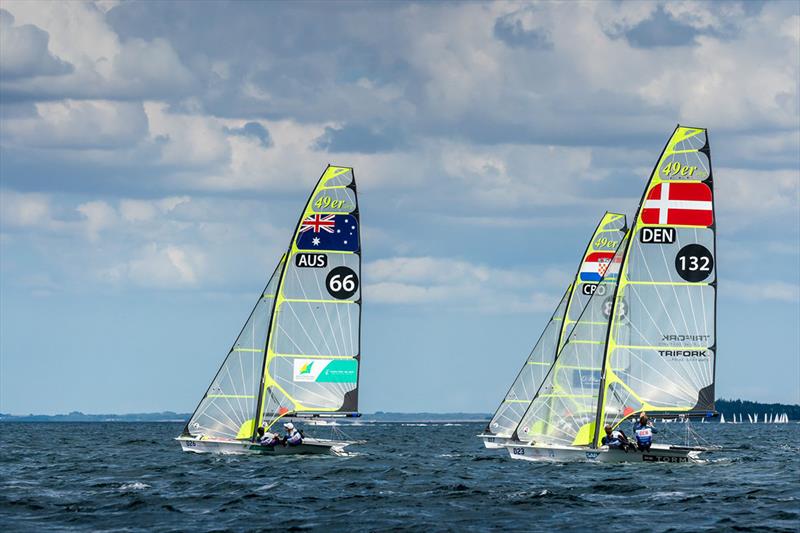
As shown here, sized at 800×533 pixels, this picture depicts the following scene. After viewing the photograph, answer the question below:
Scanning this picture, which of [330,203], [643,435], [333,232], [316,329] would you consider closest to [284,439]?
[316,329]

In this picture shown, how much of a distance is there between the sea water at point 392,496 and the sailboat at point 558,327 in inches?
572

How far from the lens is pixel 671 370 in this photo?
188 ft

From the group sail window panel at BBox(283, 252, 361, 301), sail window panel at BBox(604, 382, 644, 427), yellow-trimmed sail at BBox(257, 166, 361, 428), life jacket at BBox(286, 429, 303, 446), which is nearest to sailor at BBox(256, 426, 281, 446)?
life jacket at BBox(286, 429, 303, 446)

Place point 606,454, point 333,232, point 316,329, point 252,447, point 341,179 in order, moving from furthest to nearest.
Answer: point 316,329 → point 341,179 → point 333,232 → point 252,447 → point 606,454

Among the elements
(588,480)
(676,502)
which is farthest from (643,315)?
(676,502)

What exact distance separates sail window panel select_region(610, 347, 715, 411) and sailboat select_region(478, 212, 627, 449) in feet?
56.3

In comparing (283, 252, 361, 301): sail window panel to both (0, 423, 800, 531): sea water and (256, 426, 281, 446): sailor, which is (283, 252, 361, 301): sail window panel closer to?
(256, 426, 281, 446): sailor

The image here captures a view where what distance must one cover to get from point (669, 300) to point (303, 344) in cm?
1682

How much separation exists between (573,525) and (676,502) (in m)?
6.21

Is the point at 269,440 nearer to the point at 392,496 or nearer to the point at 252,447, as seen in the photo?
the point at 252,447

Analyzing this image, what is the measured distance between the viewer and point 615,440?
188ft

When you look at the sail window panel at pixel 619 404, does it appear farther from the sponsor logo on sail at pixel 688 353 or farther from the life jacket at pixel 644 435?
the sponsor logo on sail at pixel 688 353

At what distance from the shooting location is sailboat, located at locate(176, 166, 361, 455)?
6391cm

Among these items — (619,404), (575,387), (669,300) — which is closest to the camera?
(669,300)
